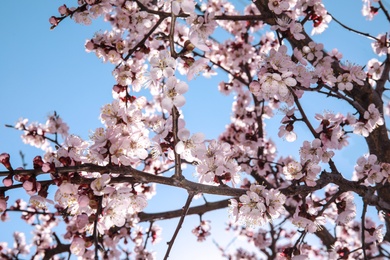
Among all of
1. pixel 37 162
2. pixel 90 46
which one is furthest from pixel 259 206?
pixel 90 46

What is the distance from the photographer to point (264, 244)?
6281 mm

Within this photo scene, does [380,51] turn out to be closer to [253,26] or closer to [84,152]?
[253,26]

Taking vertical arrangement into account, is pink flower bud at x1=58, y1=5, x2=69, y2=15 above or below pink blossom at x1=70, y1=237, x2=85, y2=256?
above

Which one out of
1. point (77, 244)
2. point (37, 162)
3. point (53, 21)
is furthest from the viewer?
point (53, 21)

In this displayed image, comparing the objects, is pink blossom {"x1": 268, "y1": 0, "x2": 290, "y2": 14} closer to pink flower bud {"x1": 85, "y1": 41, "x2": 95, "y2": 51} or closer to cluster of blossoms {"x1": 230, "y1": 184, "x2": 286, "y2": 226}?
pink flower bud {"x1": 85, "y1": 41, "x2": 95, "y2": 51}

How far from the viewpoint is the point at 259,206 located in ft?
6.79

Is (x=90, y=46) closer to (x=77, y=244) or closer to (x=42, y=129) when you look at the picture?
(x=77, y=244)

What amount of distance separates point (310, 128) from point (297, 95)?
0.27 m

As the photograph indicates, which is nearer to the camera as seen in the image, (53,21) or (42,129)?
(53,21)

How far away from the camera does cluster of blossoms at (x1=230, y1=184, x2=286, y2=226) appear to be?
2084 mm

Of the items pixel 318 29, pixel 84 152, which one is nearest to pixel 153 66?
pixel 84 152

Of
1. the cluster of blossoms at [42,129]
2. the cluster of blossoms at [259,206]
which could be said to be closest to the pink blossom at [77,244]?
the cluster of blossoms at [259,206]

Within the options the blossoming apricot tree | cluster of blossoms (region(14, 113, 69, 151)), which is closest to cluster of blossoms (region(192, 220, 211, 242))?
the blossoming apricot tree

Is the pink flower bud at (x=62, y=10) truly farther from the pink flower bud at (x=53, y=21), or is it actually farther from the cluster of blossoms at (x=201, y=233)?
the cluster of blossoms at (x=201, y=233)
